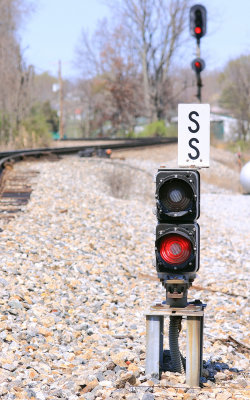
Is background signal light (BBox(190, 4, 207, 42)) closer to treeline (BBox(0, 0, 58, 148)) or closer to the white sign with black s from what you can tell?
the white sign with black s

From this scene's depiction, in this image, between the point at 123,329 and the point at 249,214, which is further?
the point at 249,214

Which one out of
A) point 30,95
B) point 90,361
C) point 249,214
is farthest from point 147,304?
point 30,95

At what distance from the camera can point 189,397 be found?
484cm

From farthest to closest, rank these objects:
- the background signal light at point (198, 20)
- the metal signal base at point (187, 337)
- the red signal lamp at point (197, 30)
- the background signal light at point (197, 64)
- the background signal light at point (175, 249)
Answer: the background signal light at point (197, 64)
the red signal lamp at point (197, 30)
the background signal light at point (198, 20)
the metal signal base at point (187, 337)
the background signal light at point (175, 249)

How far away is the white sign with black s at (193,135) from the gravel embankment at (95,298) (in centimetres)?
176

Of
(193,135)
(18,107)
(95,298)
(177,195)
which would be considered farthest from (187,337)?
(18,107)

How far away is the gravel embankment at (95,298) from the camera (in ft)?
17.0

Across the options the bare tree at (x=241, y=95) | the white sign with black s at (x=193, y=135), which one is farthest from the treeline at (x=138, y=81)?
the white sign with black s at (x=193, y=135)

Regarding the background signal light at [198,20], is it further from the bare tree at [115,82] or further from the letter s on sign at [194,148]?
the bare tree at [115,82]

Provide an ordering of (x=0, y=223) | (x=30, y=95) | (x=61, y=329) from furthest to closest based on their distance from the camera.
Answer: (x=30, y=95), (x=0, y=223), (x=61, y=329)

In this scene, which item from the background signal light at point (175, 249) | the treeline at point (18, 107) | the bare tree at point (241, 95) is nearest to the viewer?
the background signal light at point (175, 249)

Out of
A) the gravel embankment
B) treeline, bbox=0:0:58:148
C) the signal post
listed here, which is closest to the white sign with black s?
the signal post

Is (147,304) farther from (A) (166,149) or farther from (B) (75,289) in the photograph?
(A) (166,149)

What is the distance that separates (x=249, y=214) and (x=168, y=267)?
40.8ft
